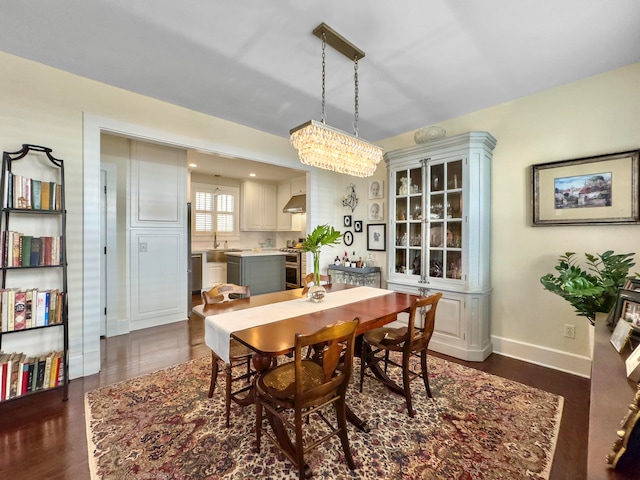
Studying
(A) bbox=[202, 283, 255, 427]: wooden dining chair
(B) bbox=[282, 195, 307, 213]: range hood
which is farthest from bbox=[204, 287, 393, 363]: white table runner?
(B) bbox=[282, 195, 307, 213]: range hood

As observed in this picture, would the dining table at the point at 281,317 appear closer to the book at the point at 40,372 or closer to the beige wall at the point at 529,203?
the book at the point at 40,372

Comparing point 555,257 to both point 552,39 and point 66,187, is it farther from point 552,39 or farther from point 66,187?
A: point 66,187

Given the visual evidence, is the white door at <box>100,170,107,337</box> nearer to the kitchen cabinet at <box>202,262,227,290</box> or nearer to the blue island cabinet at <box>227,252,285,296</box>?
the blue island cabinet at <box>227,252,285,296</box>

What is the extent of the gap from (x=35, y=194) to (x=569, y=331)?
486 cm

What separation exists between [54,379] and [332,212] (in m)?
3.74

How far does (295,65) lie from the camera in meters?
2.40

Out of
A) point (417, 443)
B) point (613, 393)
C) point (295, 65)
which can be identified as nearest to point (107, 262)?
point (295, 65)

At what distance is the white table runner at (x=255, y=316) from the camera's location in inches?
67.0

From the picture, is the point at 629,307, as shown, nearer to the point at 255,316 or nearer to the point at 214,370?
the point at 255,316

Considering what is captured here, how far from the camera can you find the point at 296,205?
20.7 ft

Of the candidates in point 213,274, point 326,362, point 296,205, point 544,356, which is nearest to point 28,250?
point 326,362

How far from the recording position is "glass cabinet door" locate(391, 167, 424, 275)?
3480 millimetres

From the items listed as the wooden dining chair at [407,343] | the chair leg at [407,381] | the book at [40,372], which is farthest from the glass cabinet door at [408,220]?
the book at [40,372]

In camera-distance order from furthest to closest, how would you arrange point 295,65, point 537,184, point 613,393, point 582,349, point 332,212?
point 332,212, point 537,184, point 582,349, point 295,65, point 613,393
